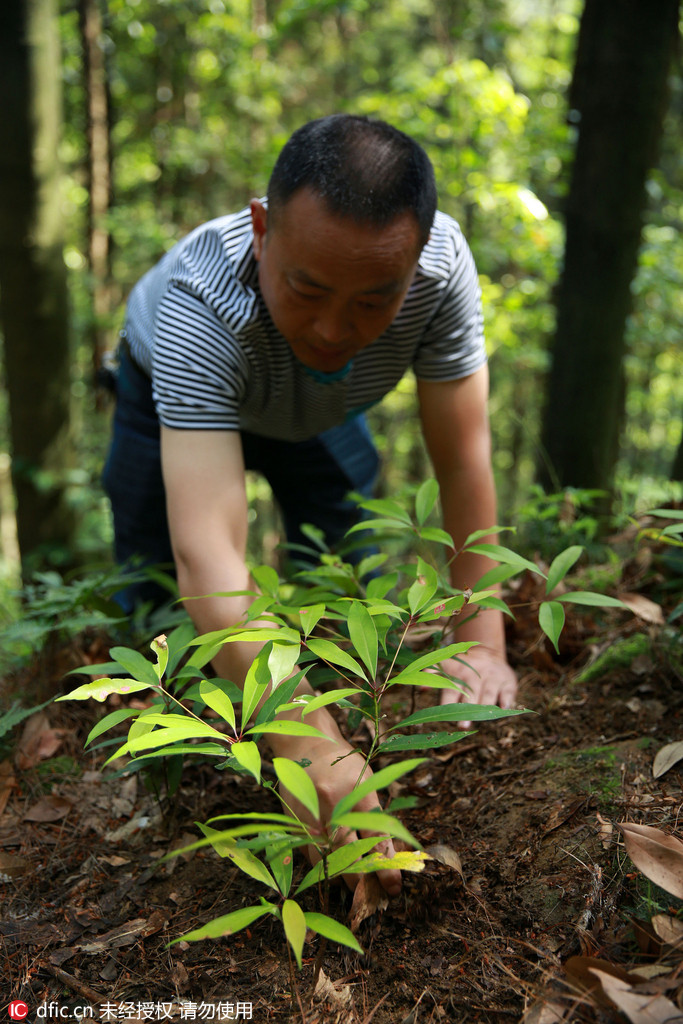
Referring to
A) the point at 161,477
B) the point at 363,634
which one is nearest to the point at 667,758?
the point at 363,634

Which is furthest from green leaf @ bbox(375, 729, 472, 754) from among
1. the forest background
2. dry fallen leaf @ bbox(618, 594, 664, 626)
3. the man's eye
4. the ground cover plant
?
the forest background

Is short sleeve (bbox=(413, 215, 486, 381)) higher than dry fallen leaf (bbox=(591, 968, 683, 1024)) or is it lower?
higher

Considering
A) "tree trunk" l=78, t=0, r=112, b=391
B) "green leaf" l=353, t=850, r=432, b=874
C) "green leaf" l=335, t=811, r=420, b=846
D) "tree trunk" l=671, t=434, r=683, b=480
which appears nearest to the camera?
"green leaf" l=335, t=811, r=420, b=846

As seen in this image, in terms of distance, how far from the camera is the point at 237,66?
8430 mm

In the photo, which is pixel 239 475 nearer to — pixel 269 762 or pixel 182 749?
pixel 269 762

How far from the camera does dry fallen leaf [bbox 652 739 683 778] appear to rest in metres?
1.43

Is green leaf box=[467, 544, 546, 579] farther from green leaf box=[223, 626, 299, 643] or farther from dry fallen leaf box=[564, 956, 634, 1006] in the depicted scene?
dry fallen leaf box=[564, 956, 634, 1006]

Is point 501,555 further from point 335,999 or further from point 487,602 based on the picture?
point 335,999

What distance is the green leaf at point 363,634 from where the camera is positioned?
1.07m

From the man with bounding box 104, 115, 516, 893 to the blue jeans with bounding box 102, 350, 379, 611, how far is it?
19 mm

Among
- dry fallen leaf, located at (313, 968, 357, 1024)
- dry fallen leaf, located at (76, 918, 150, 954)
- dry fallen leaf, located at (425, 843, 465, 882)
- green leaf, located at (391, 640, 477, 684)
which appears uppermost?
green leaf, located at (391, 640, 477, 684)

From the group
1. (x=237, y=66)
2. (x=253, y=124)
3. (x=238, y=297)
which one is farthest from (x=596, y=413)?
(x=253, y=124)

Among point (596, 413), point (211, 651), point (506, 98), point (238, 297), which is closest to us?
point (211, 651)

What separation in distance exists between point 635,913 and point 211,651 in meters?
0.82
